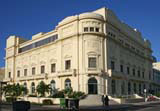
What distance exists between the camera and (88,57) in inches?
1914

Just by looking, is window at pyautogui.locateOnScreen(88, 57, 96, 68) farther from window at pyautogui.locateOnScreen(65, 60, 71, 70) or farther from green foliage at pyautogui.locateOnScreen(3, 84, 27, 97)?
green foliage at pyautogui.locateOnScreen(3, 84, 27, 97)

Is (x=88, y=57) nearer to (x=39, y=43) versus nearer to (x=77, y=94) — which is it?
(x=77, y=94)

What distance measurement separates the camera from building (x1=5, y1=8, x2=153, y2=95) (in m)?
48.7

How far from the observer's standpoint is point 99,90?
4753 cm

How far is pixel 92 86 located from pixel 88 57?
6377mm

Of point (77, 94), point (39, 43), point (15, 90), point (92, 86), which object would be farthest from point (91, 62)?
point (39, 43)

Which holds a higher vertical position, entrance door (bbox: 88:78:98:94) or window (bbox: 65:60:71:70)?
window (bbox: 65:60:71:70)

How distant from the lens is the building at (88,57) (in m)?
48.7

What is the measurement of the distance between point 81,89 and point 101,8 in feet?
66.0

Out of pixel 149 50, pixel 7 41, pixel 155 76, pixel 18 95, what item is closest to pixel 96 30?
pixel 18 95

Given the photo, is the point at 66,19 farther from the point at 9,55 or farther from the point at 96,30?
the point at 9,55

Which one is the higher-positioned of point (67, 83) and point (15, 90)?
point (67, 83)

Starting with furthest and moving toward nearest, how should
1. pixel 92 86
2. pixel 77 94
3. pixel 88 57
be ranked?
1. pixel 88 57
2. pixel 92 86
3. pixel 77 94

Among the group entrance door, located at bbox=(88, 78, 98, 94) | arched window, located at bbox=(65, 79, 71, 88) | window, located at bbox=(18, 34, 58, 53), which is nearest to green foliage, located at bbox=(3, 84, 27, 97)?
arched window, located at bbox=(65, 79, 71, 88)
